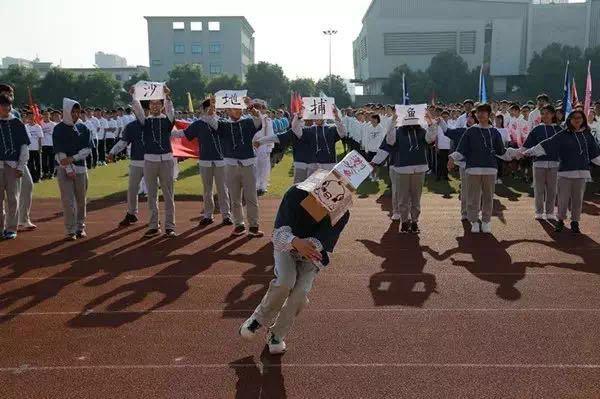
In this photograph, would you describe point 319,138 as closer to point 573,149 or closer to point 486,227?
point 486,227

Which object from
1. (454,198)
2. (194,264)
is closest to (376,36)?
(454,198)

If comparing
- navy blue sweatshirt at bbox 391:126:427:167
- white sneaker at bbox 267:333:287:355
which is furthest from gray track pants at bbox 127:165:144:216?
white sneaker at bbox 267:333:287:355

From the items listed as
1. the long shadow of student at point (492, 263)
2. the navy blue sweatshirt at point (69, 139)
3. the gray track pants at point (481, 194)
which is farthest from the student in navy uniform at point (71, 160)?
the gray track pants at point (481, 194)

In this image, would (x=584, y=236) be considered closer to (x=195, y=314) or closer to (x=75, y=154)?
(x=195, y=314)

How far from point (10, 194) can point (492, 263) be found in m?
8.04

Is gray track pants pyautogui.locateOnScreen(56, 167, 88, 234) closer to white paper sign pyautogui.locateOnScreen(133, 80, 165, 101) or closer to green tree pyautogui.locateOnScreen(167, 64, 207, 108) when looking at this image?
white paper sign pyautogui.locateOnScreen(133, 80, 165, 101)

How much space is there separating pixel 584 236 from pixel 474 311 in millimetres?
4913

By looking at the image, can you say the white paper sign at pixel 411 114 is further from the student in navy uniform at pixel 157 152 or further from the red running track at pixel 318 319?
the student in navy uniform at pixel 157 152

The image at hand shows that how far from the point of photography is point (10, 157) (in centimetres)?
1036

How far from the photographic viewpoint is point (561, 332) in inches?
236

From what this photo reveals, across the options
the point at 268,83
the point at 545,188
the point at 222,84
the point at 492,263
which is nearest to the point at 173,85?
the point at 222,84

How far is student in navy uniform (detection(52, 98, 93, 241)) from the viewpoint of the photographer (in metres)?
10.2

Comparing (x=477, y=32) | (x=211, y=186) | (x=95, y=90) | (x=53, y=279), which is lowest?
(x=53, y=279)

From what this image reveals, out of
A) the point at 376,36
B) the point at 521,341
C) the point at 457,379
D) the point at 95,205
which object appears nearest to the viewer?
the point at 457,379
